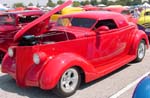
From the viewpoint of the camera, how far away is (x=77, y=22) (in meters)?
6.81

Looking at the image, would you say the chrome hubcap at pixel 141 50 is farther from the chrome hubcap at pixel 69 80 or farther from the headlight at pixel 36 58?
the headlight at pixel 36 58

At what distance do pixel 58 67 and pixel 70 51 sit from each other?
2.23 feet

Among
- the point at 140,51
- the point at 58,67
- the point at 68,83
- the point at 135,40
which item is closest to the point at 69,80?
the point at 68,83

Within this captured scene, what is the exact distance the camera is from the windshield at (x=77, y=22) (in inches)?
261

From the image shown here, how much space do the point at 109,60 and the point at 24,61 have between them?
2246 mm

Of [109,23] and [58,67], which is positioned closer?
[58,67]

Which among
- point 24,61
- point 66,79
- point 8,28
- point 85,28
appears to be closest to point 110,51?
point 85,28

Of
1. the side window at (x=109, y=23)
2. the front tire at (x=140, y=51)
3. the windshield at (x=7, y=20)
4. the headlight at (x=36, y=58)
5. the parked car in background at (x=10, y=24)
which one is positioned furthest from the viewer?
the windshield at (x=7, y=20)

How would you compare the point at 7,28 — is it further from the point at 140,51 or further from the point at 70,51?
the point at 140,51

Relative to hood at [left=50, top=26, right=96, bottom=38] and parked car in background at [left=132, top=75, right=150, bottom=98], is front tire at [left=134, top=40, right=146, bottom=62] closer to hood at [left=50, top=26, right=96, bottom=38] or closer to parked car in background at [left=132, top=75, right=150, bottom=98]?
hood at [left=50, top=26, right=96, bottom=38]

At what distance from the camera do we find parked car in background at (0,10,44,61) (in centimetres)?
828

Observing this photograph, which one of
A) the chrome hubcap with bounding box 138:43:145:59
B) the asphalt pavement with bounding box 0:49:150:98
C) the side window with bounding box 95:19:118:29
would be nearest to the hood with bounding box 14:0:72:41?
the asphalt pavement with bounding box 0:49:150:98

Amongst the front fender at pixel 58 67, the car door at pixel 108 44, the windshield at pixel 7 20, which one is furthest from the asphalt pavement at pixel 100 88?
the windshield at pixel 7 20

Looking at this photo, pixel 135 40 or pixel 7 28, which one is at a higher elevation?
pixel 7 28
